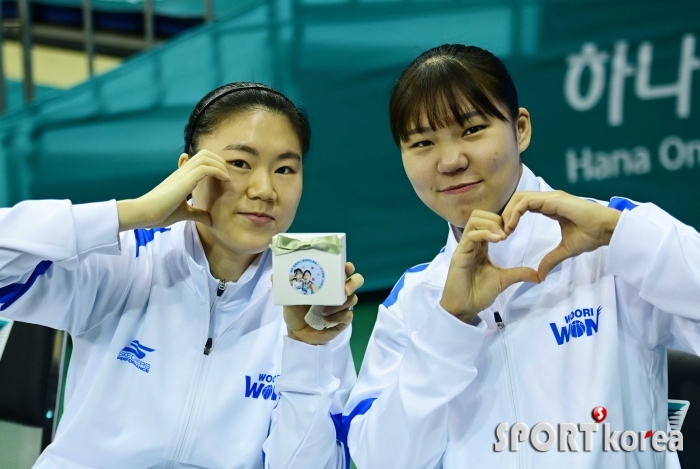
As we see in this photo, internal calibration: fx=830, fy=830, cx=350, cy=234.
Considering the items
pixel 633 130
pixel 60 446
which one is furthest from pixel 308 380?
pixel 633 130

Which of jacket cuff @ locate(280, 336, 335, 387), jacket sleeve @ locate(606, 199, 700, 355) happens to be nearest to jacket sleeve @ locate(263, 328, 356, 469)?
jacket cuff @ locate(280, 336, 335, 387)

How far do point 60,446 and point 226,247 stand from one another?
588 mm

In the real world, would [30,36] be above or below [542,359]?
above

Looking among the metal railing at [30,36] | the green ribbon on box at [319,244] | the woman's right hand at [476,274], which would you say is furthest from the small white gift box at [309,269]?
the metal railing at [30,36]

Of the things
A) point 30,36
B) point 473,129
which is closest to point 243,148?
point 473,129

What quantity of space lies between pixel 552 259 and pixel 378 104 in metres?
1.93

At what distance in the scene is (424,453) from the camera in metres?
1.66

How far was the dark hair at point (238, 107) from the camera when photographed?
77.7 inches

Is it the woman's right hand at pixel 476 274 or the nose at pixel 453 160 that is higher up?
the nose at pixel 453 160

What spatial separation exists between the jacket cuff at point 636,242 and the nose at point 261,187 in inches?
29.3

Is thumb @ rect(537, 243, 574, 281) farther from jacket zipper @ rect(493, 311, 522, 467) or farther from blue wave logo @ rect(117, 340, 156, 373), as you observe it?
blue wave logo @ rect(117, 340, 156, 373)

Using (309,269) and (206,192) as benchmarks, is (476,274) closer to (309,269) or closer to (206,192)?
(309,269)

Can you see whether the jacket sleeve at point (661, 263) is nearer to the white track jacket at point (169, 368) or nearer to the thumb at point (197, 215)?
the white track jacket at point (169, 368)

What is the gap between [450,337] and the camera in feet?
5.27
